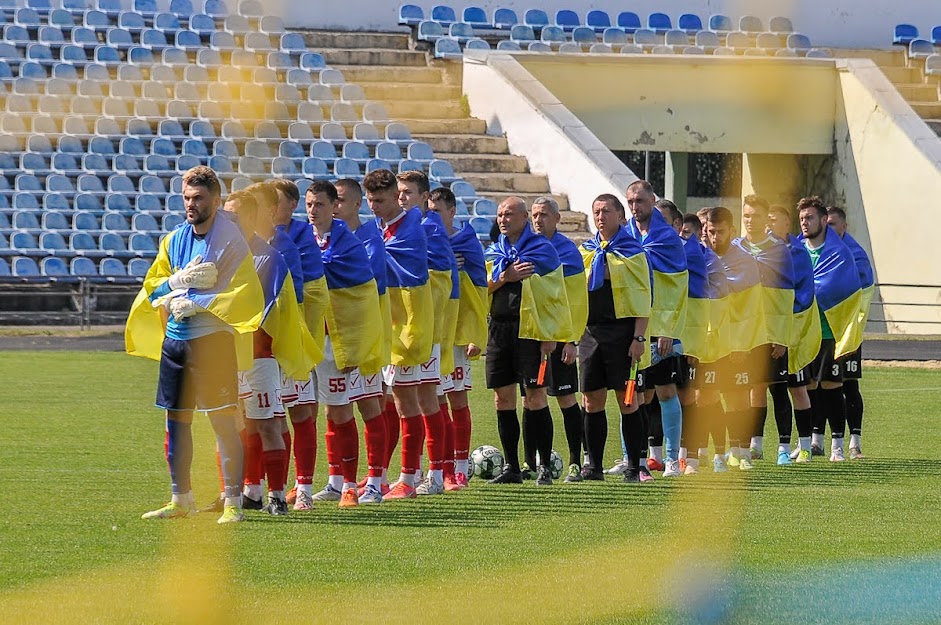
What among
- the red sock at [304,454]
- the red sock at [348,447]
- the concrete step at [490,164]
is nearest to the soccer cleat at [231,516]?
the red sock at [304,454]

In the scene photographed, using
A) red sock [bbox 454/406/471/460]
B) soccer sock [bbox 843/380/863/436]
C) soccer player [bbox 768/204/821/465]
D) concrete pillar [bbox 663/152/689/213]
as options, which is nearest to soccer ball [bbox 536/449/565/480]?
red sock [bbox 454/406/471/460]

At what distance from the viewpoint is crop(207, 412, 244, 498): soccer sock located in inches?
296

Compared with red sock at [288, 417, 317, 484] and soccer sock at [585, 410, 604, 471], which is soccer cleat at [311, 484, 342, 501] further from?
soccer sock at [585, 410, 604, 471]

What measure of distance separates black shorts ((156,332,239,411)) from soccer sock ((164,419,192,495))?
13 centimetres

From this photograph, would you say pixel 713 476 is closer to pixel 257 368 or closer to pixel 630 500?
pixel 630 500

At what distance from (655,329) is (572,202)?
1559 centimetres

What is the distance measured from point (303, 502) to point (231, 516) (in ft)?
2.74

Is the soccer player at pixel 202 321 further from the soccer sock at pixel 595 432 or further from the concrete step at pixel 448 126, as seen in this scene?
the concrete step at pixel 448 126

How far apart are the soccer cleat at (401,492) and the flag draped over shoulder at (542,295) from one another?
3.90 feet

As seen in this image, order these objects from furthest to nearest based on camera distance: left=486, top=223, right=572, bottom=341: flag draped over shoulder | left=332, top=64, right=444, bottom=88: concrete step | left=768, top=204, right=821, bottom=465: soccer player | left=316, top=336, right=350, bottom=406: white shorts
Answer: left=332, top=64, right=444, bottom=88: concrete step
left=768, top=204, right=821, bottom=465: soccer player
left=486, top=223, right=572, bottom=341: flag draped over shoulder
left=316, top=336, right=350, bottom=406: white shorts

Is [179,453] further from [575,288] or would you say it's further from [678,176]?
[678,176]

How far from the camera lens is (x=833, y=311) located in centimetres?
1158

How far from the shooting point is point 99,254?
24734mm

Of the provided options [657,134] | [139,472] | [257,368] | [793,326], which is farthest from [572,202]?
[257,368]
